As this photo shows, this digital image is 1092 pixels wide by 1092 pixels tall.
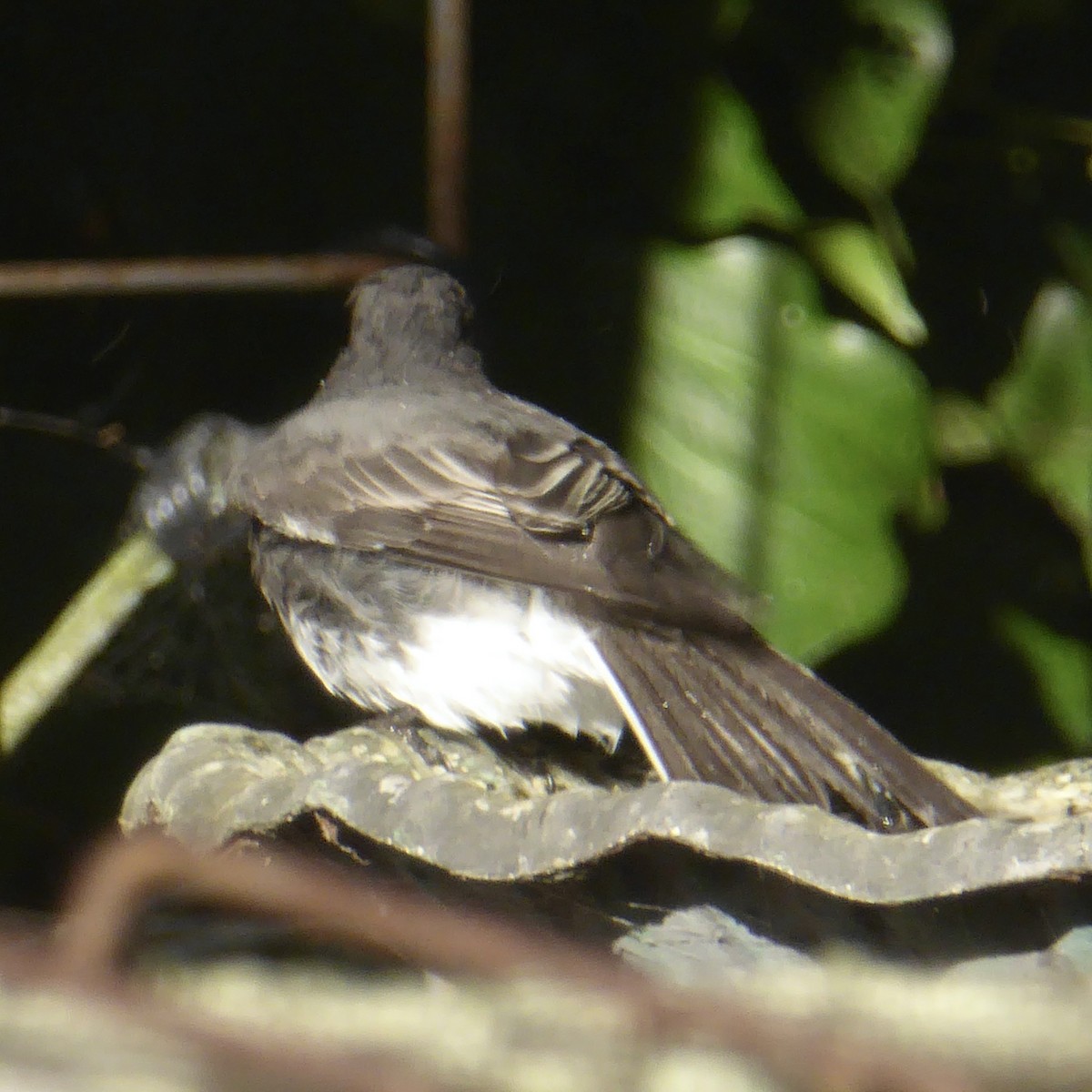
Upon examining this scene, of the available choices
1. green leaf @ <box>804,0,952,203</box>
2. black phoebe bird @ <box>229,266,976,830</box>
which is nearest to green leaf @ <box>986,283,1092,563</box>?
green leaf @ <box>804,0,952,203</box>

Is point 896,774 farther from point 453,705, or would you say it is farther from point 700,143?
point 700,143

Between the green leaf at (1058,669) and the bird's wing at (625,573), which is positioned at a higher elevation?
the bird's wing at (625,573)

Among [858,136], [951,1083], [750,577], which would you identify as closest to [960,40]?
[858,136]

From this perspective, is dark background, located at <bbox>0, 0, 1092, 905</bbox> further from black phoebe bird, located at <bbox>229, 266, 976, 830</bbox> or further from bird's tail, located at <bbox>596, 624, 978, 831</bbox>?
bird's tail, located at <bbox>596, 624, 978, 831</bbox>

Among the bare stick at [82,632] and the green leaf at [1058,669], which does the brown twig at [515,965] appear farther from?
the green leaf at [1058,669]

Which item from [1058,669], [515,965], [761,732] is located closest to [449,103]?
[761,732]

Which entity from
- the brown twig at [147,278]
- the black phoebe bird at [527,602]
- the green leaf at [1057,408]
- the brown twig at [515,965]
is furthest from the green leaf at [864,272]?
the brown twig at [515,965]
